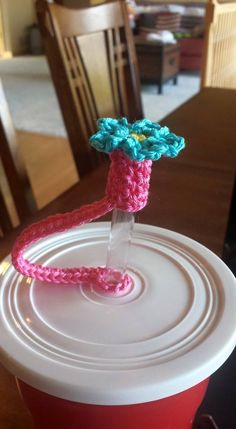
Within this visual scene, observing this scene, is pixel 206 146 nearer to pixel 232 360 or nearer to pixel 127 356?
pixel 232 360

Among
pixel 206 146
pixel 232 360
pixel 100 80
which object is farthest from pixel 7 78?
pixel 232 360

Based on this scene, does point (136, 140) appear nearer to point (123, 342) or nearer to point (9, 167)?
point (123, 342)

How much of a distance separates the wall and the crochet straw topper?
6.16 m

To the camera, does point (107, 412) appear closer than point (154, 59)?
Yes

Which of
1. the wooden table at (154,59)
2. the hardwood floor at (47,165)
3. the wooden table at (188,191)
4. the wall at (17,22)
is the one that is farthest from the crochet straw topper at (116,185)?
the wall at (17,22)

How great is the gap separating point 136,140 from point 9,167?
0.60m

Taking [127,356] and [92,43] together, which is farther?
[92,43]

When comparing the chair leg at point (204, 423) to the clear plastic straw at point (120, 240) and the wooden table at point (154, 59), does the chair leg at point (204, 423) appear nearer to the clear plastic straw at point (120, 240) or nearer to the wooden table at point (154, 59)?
the clear plastic straw at point (120, 240)

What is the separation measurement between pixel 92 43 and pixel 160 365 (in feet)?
3.24

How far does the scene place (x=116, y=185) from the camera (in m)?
0.29

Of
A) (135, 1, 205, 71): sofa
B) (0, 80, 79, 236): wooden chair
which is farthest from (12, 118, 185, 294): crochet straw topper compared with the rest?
(135, 1, 205, 71): sofa

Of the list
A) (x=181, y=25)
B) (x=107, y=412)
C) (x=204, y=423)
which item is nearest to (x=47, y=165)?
(x=204, y=423)

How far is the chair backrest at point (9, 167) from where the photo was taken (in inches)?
32.4

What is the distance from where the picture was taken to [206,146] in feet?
3.17
